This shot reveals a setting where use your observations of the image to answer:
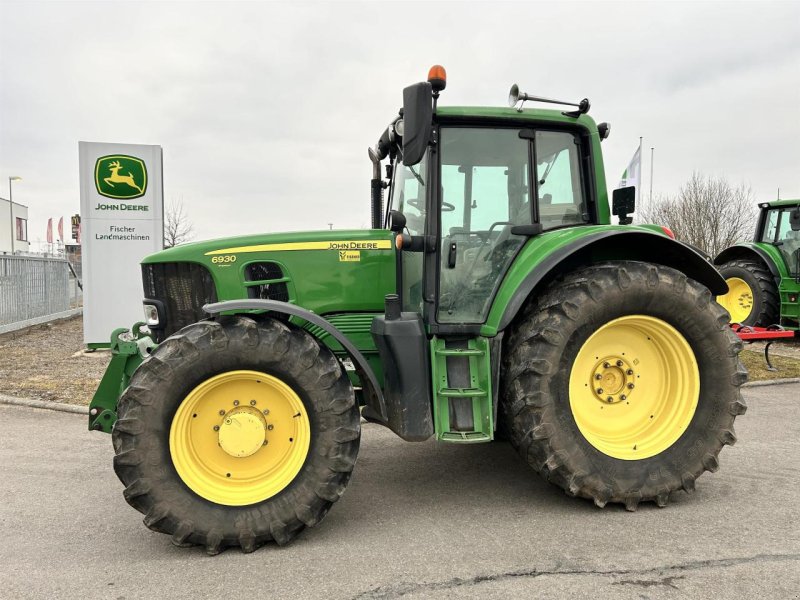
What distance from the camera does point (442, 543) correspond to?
3.10 metres

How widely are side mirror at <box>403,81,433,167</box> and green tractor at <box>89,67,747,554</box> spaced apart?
0.01 meters

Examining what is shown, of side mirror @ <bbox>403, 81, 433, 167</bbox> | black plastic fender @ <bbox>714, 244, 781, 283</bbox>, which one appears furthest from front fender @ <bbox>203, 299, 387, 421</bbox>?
black plastic fender @ <bbox>714, 244, 781, 283</bbox>

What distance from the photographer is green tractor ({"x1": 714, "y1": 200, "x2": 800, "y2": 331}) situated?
9969mm

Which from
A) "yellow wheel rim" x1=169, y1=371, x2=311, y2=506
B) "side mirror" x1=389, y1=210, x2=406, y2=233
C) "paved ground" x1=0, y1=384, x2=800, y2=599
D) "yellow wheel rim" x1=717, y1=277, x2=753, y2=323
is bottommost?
"paved ground" x1=0, y1=384, x2=800, y2=599

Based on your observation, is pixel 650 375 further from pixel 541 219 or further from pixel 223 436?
pixel 223 436

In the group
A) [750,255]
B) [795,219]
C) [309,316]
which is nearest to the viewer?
[309,316]

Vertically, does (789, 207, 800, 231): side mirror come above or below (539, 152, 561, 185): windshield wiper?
above

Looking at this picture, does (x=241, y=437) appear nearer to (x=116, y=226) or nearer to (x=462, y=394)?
(x=462, y=394)

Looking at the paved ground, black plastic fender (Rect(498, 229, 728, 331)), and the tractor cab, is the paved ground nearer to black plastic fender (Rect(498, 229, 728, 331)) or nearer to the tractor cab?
black plastic fender (Rect(498, 229, 728, 331))

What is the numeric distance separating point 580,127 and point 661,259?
3.30 feet

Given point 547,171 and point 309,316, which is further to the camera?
point 547,171

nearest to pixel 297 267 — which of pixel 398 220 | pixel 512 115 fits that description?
pixel 398 220

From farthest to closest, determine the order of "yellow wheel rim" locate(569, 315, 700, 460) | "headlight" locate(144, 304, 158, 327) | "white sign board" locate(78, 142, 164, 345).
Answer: "white sign board" locate(78, 142, 164, 345)
"headlight" locate(144, 304, 158, 327)
"yellow wheel rim" locate(569, 315, 700, 460)

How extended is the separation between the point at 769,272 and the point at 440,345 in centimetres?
909
